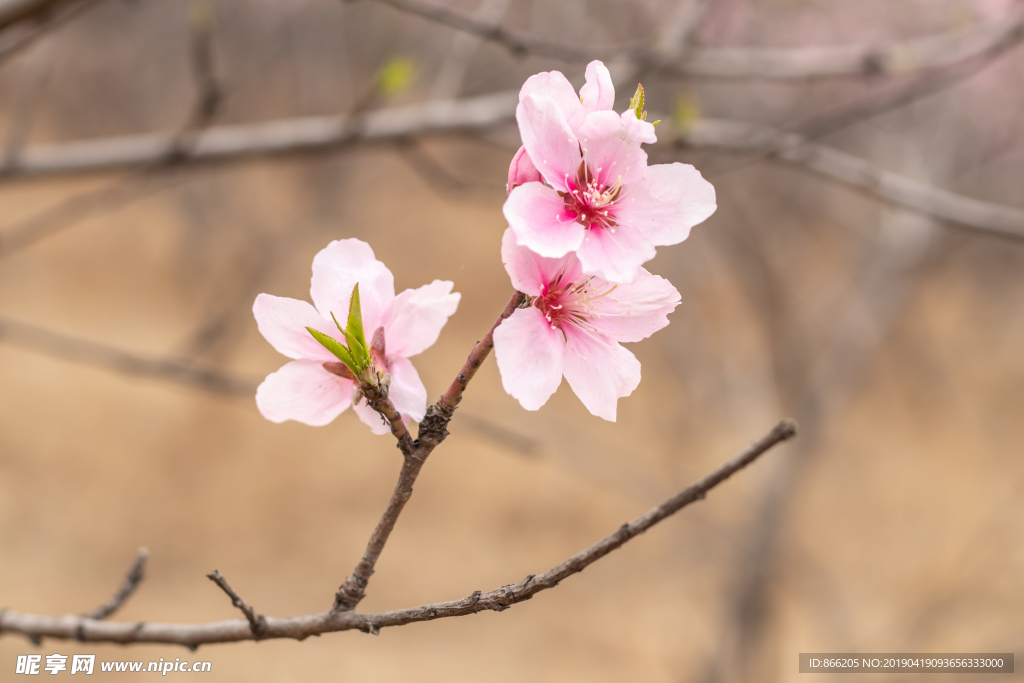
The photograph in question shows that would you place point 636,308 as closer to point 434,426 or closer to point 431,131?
point 434,426

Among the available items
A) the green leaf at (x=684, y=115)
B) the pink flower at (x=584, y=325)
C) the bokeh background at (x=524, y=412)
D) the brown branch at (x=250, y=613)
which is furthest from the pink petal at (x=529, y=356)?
the bokeh background at (x=524, y=412)

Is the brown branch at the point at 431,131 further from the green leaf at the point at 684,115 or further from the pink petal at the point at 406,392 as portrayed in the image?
the pink petal at the point at 406,392

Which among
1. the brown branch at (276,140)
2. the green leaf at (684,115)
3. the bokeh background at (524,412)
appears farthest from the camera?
the bokeh background at (524,412)

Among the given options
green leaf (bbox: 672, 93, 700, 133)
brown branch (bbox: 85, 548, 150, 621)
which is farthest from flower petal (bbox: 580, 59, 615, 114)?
green leaf (bbox: 672, 93, 700, 133)

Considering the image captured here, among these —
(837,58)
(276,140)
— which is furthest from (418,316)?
(837,58)

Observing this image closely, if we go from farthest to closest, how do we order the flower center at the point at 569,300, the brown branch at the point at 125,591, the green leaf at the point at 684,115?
the green leaf at the point at 684,115, the brown branch at the point at 125,591, the flower center at the point at 569,300

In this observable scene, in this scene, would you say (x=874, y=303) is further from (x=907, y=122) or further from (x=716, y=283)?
(x=716, y=283)

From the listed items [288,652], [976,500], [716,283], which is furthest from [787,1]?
[288,652]
